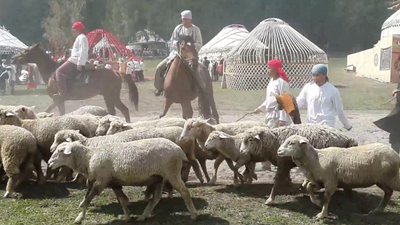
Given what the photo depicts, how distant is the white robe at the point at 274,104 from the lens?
268 inches

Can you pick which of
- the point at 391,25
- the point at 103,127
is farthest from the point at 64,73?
the point at 391,25

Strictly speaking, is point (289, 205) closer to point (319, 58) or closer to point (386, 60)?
point (319, 58)

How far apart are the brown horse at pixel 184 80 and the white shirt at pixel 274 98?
3.19 m

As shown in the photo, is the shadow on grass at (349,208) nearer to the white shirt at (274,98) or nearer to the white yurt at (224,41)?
the white shirt at (274,98)

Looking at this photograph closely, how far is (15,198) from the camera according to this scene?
5.68 metres

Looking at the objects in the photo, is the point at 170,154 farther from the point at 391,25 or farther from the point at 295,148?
the point at 391,25

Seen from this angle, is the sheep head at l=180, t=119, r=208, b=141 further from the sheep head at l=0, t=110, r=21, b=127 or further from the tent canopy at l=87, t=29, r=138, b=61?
the tent canopy at l=87, t=29, r=138, b=61

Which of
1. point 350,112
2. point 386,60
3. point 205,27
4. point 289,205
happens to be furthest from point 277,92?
point 205,27

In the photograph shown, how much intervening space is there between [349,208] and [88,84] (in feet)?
23.9

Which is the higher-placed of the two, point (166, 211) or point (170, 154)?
point (170, 154)

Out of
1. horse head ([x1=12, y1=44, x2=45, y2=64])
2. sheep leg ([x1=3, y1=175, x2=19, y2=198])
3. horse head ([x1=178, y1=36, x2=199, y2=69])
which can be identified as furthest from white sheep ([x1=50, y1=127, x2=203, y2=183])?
horse head ([x1=12, y1=44, x2=45, y2=64])

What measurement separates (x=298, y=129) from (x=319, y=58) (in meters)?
16.7

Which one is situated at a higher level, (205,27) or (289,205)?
(205,27)

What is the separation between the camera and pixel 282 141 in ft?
18.8
